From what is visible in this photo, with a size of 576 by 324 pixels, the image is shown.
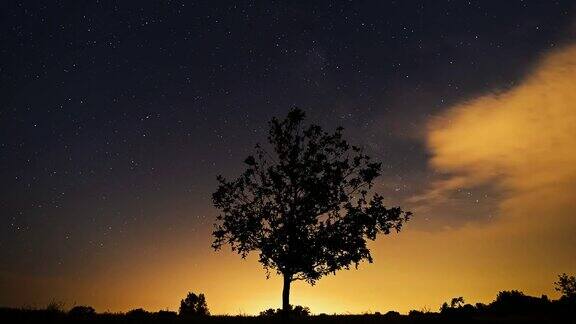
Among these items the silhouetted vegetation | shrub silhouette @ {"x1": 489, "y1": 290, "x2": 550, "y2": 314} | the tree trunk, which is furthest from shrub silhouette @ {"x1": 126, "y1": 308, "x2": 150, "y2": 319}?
shrub silhouette @ {"x1": 489, "y1": 290, "x2": 550, "y2": 314}

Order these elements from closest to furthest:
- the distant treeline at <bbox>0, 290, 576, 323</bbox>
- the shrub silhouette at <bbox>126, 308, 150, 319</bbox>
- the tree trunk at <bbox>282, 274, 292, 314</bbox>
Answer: the distant treeline at <bbox>0, 290, 576, 323</bbox>
the shrub silhouette at <bbox>126, 308, 150, 319</bbox>
the tree trunk at <bbox>282, 274, 292, 314</bbox>

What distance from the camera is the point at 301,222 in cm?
3284

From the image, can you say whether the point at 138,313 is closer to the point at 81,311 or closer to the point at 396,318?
the point at 81,311

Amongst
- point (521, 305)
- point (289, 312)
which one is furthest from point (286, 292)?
point (521, 305)

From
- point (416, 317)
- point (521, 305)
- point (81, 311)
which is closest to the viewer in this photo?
point (81, 311)

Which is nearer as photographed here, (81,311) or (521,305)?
(81,311)

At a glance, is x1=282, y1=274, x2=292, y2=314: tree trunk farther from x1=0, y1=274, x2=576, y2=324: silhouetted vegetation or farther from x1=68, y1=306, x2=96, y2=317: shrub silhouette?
x1=68, y1=306, x2=96, y2=317: shrub silhouette

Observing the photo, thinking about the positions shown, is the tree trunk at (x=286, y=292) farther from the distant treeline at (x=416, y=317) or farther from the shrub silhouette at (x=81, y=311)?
the shrub silhouette at (x=81, y=311)

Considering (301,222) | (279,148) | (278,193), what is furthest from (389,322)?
(279,148)

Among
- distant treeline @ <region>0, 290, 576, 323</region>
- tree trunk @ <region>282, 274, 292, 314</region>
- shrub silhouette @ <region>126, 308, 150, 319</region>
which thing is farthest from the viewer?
tree trunk @ <region>282, 274, 292, 314</region>

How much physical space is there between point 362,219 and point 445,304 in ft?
46.2

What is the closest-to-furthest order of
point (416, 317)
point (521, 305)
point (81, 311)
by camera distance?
point (81, 311), point (416, 317), point (521, 305)

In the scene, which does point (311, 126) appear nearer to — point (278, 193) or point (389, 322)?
point (278, 193)

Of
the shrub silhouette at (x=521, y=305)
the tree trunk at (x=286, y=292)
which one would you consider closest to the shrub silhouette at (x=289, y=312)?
the tree trunk at (x=286, y=292)
